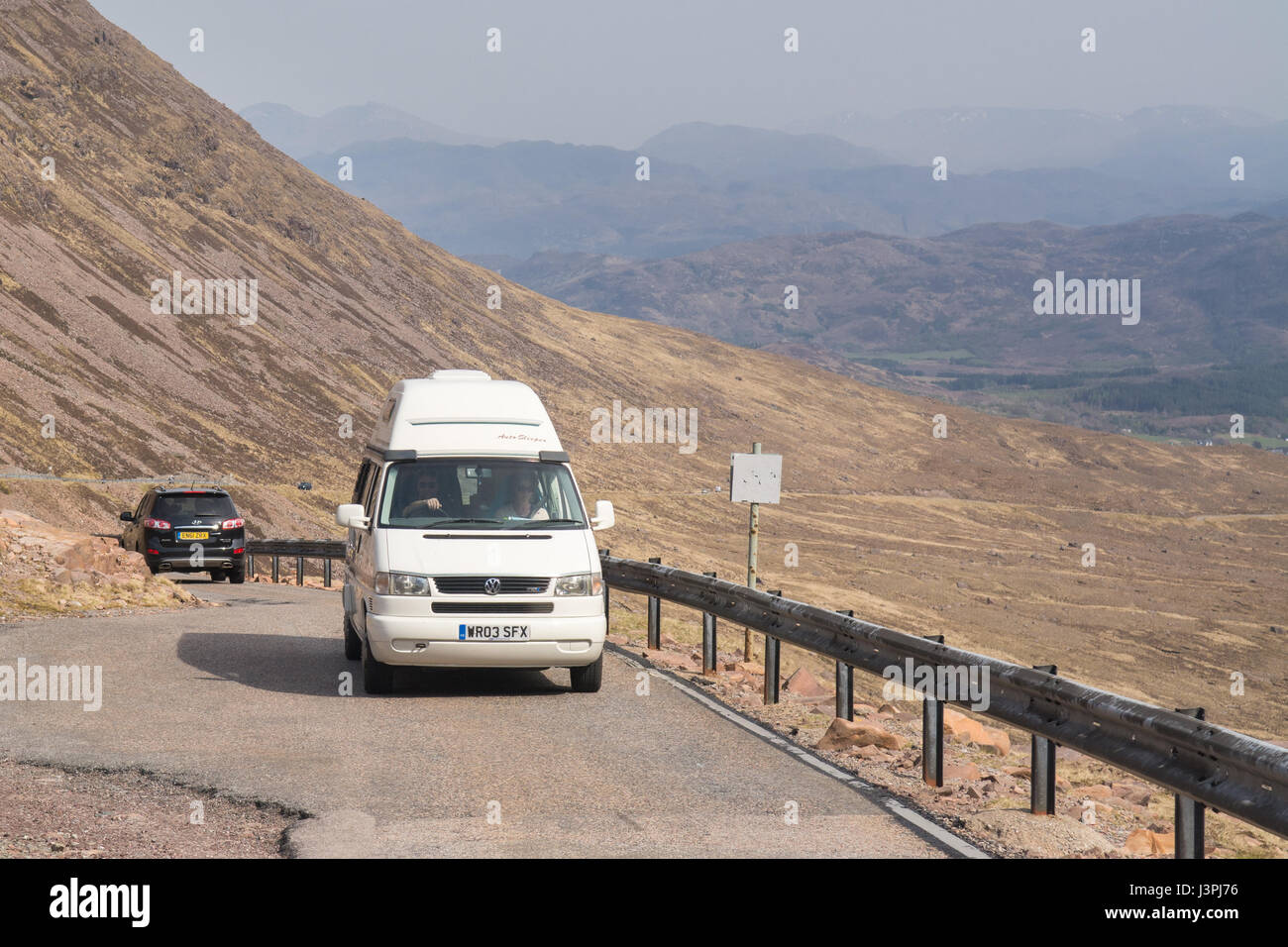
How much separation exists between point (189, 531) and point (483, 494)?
46.7 feet

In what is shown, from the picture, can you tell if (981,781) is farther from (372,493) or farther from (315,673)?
(315,673)

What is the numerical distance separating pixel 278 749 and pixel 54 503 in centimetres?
2839

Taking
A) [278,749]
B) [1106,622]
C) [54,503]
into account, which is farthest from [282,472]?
[278,749]

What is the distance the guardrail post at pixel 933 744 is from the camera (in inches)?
358

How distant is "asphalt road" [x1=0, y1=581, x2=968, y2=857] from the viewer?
7.10 meters

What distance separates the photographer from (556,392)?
306ft

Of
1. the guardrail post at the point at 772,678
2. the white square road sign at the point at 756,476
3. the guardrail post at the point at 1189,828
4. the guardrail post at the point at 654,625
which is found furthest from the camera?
the guardrail post at the point at 654,625

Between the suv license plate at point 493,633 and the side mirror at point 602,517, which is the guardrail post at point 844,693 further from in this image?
the suv license plate at point 493,633

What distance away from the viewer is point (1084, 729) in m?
7.80

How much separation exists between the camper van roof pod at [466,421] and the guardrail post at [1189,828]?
6718 millimetres

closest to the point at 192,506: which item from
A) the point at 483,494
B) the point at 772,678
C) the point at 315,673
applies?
the point at 315,673

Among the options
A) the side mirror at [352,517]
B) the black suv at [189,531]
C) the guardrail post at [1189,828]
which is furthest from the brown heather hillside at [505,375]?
the guardrail post at [1189,828]

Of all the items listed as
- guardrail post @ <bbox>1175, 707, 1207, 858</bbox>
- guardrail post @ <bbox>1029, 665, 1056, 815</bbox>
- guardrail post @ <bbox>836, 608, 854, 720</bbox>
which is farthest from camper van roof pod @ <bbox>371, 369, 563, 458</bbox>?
guardrail post @ <bbox>1175, 707, 1207, 858</bbox>
